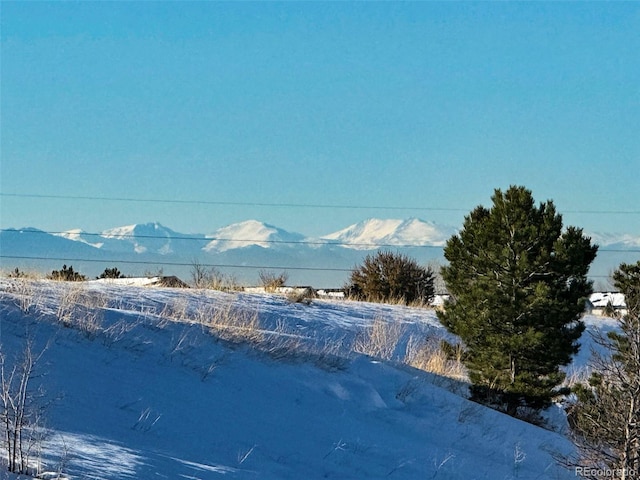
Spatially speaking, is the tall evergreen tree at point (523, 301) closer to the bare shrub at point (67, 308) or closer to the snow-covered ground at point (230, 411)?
the snow-covered ground at point (230, 411)

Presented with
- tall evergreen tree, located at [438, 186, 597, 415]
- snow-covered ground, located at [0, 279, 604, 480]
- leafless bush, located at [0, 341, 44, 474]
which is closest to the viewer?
leafless bush, located at [0, 341, 44, 474]

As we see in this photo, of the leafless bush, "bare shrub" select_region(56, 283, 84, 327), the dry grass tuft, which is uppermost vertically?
"bare shrub" select_region(56, 283, 84, 327)

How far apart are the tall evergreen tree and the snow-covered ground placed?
7.60 ft

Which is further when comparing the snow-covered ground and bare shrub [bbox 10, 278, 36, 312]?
bare shrub [bbox 10, 278, 36, 312]

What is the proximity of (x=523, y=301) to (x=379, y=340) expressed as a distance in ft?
12.6

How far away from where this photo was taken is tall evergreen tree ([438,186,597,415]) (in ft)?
44.6

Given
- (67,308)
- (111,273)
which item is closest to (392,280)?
(111,273)

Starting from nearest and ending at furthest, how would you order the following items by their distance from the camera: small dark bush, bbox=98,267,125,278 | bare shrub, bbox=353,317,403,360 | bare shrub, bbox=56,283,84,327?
bare shrub, bbox=56,283,84,327, bare shrub, bbox=353,317,403,360, small dark bush, bbox=98,267,125,278

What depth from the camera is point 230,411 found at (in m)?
7.86

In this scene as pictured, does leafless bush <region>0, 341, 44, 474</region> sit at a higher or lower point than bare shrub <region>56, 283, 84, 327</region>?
lower

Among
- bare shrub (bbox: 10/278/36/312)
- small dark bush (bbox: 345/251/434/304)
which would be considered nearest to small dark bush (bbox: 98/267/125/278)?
small dark bush (bbox: 345/251/434/304)

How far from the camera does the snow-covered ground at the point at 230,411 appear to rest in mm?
6105

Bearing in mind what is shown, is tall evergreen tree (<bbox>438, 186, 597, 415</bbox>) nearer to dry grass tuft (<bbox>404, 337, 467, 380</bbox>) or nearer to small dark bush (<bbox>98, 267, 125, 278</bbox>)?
dry grass tuft (<bbox>404, 337, 467, 380</bbox>)

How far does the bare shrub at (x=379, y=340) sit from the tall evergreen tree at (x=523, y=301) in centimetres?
193
